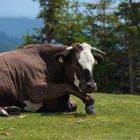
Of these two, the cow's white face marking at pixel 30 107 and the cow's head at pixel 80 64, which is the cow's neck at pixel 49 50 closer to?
the cow's head at pixel 80 64

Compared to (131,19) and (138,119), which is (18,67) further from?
(131,19)

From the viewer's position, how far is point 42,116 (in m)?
12.9

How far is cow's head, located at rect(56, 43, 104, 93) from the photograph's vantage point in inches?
521

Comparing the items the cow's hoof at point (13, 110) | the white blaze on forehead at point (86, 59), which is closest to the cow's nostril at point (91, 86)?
the white blaze on forehead at point (86, 59)

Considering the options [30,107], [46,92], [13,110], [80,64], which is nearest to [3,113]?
[13,110]

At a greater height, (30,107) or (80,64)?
(80,64)

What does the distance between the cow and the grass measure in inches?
20.7

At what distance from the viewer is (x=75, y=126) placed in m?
11.3

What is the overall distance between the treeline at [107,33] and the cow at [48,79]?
23.0 m

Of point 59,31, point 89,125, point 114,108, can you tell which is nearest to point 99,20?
point 59,31

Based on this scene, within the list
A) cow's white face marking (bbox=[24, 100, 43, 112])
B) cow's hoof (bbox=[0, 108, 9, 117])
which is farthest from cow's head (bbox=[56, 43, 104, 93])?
cow's hoof (bbox=[0, 108, 9, 117])

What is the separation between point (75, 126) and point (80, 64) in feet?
8.03

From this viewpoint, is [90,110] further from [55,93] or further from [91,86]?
[55,93]

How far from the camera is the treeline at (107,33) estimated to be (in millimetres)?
39812
